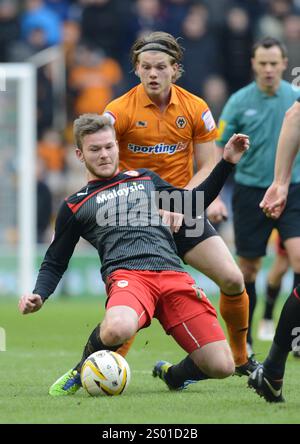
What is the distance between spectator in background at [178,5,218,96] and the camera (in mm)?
16703

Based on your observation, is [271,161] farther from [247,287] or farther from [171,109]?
[171,109]

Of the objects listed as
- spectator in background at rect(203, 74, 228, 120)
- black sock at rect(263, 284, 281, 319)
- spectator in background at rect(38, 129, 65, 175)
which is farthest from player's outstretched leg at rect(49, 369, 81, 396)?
spectator in background at rect(38, 129, 65, 175)

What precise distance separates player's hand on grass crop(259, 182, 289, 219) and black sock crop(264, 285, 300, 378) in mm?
508

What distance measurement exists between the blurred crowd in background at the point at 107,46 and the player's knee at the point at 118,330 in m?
10.6

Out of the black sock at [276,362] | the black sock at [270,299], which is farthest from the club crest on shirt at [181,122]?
the black sock at [270,299]

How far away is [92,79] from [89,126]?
11.1 meters

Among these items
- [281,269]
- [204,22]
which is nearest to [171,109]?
[281,269]

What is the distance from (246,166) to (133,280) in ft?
9.88

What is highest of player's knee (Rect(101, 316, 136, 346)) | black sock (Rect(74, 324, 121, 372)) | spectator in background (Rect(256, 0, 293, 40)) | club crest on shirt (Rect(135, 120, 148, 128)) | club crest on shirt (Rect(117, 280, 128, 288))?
spectator in background (Rect(256, 0, 293, 40))

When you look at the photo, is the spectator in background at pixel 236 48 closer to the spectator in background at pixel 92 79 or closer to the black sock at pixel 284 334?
the spectator in background at pixel 92 79

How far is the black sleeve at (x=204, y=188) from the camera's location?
6477 millimetres

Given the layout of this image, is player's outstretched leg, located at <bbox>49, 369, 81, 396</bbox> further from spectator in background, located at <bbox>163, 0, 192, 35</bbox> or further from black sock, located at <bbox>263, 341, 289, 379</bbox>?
spectator in background, located at <bbox>163, 0, 192, 35</bbox>
